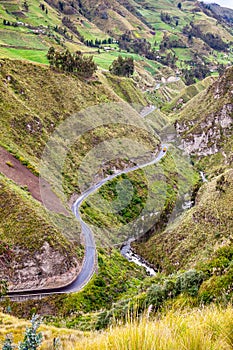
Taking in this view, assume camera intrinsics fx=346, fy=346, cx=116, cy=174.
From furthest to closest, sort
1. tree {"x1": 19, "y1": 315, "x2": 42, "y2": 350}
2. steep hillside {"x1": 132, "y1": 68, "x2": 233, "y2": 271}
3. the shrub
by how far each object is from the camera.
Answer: steep hillside {"x1": 132, "y1": 68, "x2": 233, "y2": 271}
the shrub
tree {"x1": 19, "y1": 315, "x2": 42, "y2": 350}

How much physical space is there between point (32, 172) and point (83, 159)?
2065 centimetres

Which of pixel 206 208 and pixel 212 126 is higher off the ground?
pixel 206 208

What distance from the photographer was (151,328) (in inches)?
200

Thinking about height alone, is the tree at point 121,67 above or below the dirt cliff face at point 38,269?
above

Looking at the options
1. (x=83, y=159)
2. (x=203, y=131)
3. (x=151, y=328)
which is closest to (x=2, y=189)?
(x=83, y=159)

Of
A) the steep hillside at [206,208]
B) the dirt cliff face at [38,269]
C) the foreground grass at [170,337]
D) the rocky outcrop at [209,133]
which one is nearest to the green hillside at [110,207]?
the foreground grass at [170,337]

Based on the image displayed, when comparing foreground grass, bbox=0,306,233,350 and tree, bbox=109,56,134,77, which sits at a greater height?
foreground grass, bbox=0,306,233,350

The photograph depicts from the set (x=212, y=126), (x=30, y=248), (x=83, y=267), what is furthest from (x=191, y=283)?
(x=212, y=126)

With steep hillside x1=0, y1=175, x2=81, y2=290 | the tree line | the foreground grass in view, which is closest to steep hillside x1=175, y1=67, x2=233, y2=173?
the tree line

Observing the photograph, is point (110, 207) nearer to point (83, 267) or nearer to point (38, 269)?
point (83, 267)

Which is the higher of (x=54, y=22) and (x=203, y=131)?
(x=54, y=22)

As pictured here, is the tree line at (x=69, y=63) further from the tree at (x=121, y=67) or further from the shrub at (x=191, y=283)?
the shrub at (x=191, y=283)

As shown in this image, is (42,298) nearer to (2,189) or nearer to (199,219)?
(2,189)

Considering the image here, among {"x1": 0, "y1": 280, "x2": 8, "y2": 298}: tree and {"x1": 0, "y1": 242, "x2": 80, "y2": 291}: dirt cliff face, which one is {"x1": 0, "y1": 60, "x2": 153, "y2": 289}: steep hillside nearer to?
{"x1": 0, "y1": 242, "x2": 80, "y2": 291}: dirt cliff face
